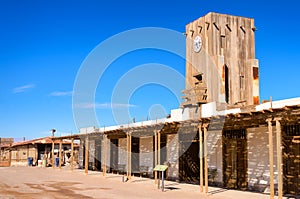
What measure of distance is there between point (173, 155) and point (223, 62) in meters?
7.66

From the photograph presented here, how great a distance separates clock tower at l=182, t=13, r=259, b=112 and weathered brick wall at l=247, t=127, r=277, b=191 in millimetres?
8281

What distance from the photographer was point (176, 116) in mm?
24719

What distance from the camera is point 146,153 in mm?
26438

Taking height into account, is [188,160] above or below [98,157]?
above

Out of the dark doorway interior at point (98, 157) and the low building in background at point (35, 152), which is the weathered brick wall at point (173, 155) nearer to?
the dark doorway interior at point (98, 157)

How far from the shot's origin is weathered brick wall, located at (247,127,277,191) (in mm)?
16328

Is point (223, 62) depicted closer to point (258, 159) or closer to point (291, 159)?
point (258, 159)

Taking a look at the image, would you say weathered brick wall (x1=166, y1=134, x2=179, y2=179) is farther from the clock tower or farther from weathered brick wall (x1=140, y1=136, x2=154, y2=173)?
the clock tower

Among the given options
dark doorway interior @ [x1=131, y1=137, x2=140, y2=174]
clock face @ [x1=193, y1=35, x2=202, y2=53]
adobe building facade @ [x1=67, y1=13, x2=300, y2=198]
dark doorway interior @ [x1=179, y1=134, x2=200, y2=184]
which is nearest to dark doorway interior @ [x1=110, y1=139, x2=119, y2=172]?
adobe building facade @ [x1=67, y1=13, x2=300, y2=198]

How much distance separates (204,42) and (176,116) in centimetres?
603

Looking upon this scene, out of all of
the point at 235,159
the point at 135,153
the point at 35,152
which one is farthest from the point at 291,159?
the point at 35,152

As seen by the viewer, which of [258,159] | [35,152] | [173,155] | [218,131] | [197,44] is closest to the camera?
[258,159]

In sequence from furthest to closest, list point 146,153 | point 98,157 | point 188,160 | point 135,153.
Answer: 1. point 98,157
2. point 135,153
3. point 146,153
4. point 188,160

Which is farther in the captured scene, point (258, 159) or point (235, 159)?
point (235, 159)
